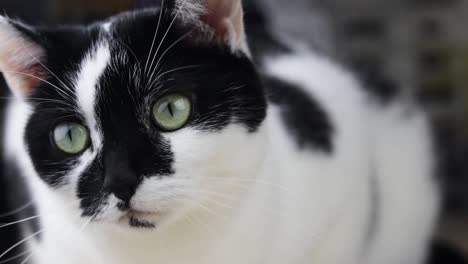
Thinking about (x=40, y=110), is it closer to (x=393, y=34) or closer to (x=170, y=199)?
(x=170, y=199)

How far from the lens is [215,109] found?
3.58 ft

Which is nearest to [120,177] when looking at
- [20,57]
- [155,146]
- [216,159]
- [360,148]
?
[155,146]

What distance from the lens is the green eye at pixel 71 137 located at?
105 cm

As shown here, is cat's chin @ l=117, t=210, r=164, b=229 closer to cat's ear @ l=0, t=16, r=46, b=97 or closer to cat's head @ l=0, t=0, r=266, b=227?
cat's head @ l=0, t=0, r=266, b=227

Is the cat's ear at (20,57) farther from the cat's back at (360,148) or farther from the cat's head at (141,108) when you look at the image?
the cat's back at (360,148)

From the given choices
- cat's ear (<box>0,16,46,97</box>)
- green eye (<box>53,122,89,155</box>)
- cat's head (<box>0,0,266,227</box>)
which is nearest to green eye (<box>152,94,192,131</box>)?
cat's head (<box>0,0,266,227</box>)

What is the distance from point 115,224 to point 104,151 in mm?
131

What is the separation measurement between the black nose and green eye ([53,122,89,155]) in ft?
0.29

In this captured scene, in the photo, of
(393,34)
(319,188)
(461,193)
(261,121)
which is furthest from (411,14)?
(261,121)

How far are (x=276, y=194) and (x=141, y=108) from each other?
15.4 inches

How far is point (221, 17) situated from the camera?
1109 mm

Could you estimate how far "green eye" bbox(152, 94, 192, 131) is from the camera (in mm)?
1035

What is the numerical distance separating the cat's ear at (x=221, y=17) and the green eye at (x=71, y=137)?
268mm

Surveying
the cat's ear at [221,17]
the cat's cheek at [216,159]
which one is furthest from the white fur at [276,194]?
the cat's ear at [221,17]
